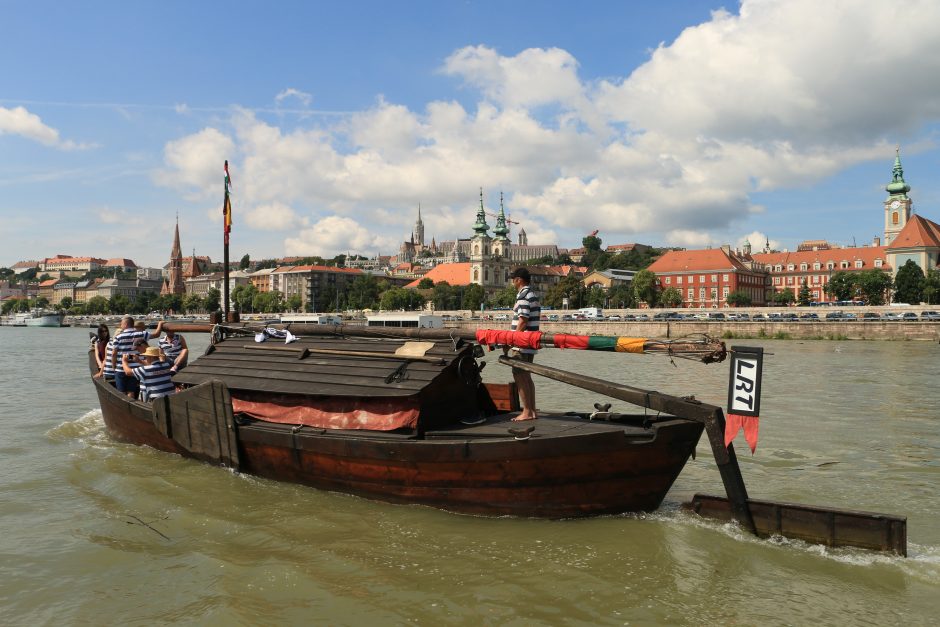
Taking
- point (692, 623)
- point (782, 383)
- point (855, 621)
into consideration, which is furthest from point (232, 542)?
point (782, 383)

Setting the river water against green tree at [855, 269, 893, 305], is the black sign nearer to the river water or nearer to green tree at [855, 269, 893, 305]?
the river water

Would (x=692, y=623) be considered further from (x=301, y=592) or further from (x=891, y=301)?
(x=891, y=301)

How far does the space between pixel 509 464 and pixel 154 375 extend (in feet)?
23.4

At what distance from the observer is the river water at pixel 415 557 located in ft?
19.5

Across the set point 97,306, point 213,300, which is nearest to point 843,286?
point 213,300

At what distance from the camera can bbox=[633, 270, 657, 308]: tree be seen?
4432 inches

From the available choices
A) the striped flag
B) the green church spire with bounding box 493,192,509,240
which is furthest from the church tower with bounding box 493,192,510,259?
the striped flag

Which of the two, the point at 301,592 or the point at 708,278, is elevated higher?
the point at 708,278

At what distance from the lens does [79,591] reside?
654cm

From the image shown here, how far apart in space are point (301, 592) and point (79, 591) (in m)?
2.25

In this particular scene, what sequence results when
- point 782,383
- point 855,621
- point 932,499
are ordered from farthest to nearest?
point 782,383 → point 932,499 → point 855,621

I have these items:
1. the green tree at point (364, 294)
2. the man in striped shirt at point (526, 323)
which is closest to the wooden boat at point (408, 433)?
the man in striped shirt at point (526, 323)

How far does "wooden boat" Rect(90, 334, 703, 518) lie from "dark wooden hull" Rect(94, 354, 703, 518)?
0.05 ft

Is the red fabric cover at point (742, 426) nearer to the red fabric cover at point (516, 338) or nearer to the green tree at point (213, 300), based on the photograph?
the red fabric cover at point (516, 338)
